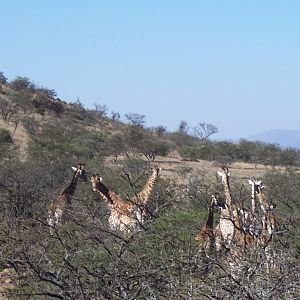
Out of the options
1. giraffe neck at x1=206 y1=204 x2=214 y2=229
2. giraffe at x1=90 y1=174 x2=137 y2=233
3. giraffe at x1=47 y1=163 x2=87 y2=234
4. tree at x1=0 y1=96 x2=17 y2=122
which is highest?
tree at x1=0 y1=96 x2=17 y2=122

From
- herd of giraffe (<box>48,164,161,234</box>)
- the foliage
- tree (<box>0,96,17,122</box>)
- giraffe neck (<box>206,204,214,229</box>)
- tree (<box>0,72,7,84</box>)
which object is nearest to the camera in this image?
giraffe neck (<box>206,204,214,229</box>)

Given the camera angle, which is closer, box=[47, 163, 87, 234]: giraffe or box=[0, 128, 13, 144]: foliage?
box=[47, 163, 87, 234]: giraffe

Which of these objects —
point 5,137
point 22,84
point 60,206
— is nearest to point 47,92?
point 22,84

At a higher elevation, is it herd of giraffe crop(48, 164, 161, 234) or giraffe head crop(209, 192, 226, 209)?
giraffe head crop(209, 192, 226, 209)

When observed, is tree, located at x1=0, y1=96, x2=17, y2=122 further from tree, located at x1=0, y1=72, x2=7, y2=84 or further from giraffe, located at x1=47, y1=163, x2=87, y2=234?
giraffe, located at x1=47, y1=163, x2=87, y2=234

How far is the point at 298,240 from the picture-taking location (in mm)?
7348

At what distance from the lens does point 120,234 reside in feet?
23.2

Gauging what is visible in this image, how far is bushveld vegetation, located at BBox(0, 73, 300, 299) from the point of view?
192 inches

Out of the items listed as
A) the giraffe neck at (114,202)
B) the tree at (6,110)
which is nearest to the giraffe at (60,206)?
the giraffe neck at (114,202)

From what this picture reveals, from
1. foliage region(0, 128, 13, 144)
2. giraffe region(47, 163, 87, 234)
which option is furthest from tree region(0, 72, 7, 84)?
giraffe region(47, 163, 87, 234)

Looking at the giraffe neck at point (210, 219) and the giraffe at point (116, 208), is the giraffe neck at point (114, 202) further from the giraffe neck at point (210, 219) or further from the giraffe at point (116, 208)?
the giraffe neck at point (210, 219)

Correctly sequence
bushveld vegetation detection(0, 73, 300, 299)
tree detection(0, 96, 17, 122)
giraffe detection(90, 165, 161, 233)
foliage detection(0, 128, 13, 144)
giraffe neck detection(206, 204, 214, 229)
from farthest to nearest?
tree detection(0, 96, 17, 122), foliage detection(0, 128, 13, 144), giraffe detection(90, 165, 161, 233), giraffe neck detection(206, 204, 214, 229), bushveld vegetation detection(0, 73, 300, 299)

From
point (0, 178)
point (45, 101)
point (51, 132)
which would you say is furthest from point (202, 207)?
point (45, 101)

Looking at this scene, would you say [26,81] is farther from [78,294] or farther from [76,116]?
[78,294]
